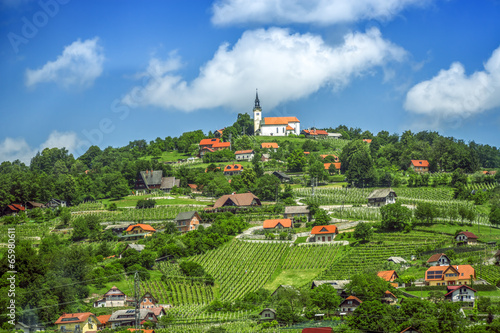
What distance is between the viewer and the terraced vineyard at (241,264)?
49.2 meters

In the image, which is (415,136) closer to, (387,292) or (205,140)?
(205,140)

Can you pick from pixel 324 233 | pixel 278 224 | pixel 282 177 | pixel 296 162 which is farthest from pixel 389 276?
pixel 296 162

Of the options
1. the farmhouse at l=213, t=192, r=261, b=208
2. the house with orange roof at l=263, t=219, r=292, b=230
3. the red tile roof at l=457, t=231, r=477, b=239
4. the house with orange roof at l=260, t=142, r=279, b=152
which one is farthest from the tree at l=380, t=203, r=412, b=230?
the house with orange roof at l=260, t=142, r=279, b=152

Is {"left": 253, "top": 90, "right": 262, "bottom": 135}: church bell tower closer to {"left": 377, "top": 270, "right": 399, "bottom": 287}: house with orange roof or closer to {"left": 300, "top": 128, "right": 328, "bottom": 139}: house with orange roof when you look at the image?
{"left": 300, "top": 128, "right": 328, "bottom": 139}: house with orange roof

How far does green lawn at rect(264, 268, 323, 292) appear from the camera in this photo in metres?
48.7

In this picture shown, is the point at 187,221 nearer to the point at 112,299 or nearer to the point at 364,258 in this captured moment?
the point at 112,299

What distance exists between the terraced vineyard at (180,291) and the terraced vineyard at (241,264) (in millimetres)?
1406

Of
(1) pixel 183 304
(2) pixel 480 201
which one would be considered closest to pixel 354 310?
(1) pixel 183 304

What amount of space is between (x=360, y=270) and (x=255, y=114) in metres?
73.6

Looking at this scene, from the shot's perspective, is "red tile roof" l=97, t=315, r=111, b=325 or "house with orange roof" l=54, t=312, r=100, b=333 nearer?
"house with orange roof" l=54, t=312, r=100, b=333

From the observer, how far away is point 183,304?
45969 mm

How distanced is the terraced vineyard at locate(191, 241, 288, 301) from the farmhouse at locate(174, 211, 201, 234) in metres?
7.48

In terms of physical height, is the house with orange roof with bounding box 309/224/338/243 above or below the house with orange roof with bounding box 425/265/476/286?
above

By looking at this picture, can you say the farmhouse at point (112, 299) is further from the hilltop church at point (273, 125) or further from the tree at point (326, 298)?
the hilltop church at point (273, 125)
